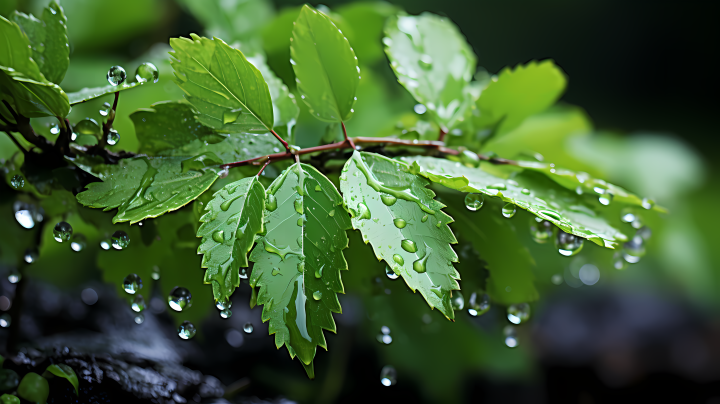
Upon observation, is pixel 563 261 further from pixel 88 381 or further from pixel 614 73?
pixel 614 73

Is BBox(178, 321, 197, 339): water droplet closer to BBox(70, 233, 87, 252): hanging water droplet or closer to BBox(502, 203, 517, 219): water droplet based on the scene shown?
BBox(70, 233, 87, 252): hanging water droplet

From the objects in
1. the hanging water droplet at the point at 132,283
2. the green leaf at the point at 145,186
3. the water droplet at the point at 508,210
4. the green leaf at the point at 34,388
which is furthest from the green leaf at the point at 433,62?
the green leaf at the point at 34,388

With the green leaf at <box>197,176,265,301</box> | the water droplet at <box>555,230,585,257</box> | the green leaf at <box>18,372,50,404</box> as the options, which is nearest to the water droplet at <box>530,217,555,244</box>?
the water droplet at <box>555,230,585,257</box>

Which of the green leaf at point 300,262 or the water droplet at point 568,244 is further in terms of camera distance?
the water droplet at point 568,244

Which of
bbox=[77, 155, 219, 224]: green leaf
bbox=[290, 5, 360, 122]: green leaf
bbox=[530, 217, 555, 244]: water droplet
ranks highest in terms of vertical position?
bbox=[290, 5, 360, 122]: green leaf

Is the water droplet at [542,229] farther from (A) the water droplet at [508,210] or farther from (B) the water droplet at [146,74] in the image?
(B) the water droplet at [146,74]
